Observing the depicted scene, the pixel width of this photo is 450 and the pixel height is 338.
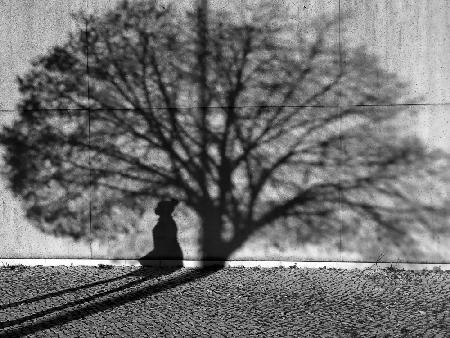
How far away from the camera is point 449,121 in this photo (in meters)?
9.80

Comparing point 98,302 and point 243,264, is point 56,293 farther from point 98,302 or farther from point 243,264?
point 243,264

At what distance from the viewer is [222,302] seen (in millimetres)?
8305

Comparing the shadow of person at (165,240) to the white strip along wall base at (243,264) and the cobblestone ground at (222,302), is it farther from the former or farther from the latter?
the cobblestone ground at (222,302)

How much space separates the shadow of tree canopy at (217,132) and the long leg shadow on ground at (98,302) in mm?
769

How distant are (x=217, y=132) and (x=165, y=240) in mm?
1898

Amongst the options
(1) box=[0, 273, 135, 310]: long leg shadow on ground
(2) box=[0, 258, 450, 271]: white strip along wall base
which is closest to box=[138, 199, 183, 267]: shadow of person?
(2) box=[0, 258, 450, 271]: white strip along wall base

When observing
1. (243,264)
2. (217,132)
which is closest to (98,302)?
(243,264)

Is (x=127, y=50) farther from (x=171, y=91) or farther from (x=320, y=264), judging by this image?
(x=320, y=264)

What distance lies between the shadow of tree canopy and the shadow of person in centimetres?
24

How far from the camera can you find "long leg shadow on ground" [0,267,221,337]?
731 centimetres

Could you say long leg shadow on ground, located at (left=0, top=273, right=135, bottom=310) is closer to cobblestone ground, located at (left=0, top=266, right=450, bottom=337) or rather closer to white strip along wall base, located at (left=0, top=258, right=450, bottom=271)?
cobblestone ground, located at (left=0, top=266, right=450, bottom=337)

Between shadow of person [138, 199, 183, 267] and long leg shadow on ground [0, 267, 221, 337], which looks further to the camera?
shadow of person [138, 199, 183, 267]

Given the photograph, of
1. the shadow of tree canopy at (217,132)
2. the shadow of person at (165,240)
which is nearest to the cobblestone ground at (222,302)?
the shadow of person at (165,240)

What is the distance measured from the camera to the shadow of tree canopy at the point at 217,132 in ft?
32.5
